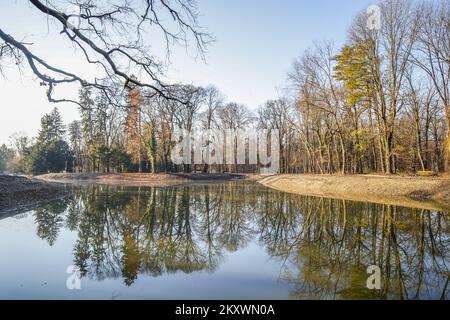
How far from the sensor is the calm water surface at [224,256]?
14.9ft

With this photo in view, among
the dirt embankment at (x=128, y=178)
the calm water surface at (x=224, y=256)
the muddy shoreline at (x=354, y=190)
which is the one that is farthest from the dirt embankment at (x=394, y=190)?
the dirt embankment at (x=128, y=178)

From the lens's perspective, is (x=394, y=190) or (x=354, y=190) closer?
(x=394, y=190)

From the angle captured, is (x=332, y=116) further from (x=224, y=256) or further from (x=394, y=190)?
(x=224, y=256)

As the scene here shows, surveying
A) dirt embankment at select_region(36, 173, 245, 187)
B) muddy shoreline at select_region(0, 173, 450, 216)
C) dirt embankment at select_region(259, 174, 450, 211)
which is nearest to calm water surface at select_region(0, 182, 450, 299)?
muddy shoreline at select_region(0, 173, 450, 216)

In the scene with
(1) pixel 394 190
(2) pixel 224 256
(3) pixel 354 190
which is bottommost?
(2) pixel 224 256

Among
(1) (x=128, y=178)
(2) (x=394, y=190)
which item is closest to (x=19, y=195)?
(2) (x=394, y=190)

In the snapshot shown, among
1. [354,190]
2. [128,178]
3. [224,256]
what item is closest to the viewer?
[224,256]

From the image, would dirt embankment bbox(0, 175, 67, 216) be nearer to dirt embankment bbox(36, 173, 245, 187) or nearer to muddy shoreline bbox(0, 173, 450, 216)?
muddy shoreline bbox(0, 173, 450, 216)

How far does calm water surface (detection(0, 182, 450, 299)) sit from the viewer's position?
4.55 m

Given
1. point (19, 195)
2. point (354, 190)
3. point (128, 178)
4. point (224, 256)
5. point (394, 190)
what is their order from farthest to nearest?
point (128, 178)
point (354, 190)
point (394, 190)
point (19, 195)
point (224, 256)

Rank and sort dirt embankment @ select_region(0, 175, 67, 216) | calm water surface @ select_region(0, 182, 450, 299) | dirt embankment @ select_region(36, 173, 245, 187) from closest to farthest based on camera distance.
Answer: calm water surface @ select_region(0, 182, 450, 299)
dirt embankment @ select_region(0, 175, 67, 216)
dirt embankment @ select_region(36, 173, 245, 187)

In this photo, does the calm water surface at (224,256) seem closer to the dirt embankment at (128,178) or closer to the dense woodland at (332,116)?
the dense woodland at (332,116)

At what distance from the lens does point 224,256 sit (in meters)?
6.71
